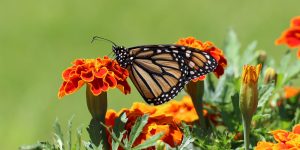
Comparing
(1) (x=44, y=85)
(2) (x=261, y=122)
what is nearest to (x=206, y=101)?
(2) (x=261, y=122)

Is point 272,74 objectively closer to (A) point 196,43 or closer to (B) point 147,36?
(A) point 196,43

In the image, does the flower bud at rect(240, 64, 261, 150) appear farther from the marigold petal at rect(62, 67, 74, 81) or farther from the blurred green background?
the blurred green background

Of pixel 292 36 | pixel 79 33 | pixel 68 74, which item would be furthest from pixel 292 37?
pixel 79 33

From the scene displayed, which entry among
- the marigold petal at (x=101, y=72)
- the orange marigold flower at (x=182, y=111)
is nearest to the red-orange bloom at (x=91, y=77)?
the marigold petal at (x=101, y=72)

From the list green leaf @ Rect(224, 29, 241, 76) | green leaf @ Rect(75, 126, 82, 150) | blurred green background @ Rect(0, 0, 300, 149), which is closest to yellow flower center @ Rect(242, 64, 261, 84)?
green leaf @ Rect(75, 126, 82, 150)

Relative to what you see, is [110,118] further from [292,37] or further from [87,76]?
[292,37]

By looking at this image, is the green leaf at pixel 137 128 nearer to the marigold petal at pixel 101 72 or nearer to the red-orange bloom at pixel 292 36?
the marigold petal at pixel 101 72
